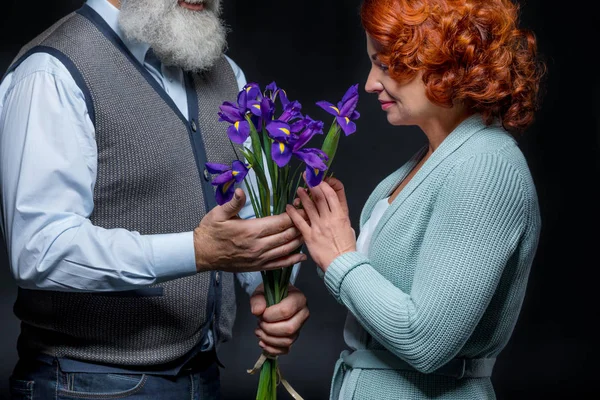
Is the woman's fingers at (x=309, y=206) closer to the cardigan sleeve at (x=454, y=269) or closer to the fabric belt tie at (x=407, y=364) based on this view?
the cardigan sleeve at (x=454, y=269)

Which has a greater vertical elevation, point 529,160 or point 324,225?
point 324,225

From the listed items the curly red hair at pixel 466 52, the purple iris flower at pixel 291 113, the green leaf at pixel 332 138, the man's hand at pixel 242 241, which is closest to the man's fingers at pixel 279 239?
the man's hand at pixel 242 241

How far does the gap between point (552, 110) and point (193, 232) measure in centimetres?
279

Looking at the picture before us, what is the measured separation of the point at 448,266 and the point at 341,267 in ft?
0.93

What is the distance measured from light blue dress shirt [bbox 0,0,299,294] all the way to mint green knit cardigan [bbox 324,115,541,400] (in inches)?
19.2

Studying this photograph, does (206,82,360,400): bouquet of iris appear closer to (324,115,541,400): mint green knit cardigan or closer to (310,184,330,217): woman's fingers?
(310,184,330,217): woman's fingers

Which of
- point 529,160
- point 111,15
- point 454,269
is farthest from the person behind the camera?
point 529,160

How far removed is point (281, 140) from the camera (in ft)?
7.23

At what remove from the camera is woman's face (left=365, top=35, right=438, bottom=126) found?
94.0 inches

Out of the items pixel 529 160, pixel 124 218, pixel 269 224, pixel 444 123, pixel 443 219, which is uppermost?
pixel 444 123

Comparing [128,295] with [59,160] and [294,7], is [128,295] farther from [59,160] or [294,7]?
[294,7]

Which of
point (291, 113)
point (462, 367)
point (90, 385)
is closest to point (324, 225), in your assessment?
point (291, 113)

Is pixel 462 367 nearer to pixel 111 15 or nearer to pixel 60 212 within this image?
pixel 60 212

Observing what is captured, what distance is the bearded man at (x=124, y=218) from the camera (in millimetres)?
2441
